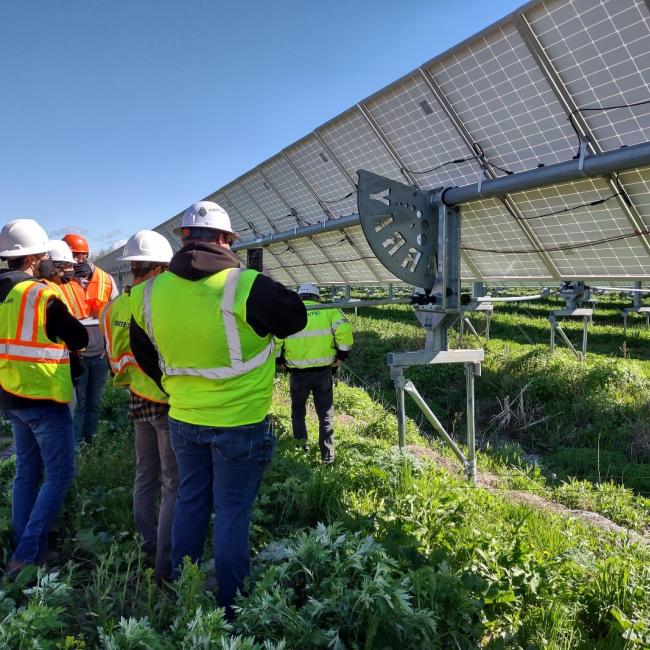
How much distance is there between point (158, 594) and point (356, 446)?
9.47 feet

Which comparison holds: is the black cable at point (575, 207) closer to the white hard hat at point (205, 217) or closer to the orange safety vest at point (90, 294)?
the white hard hat at point (205, 217)

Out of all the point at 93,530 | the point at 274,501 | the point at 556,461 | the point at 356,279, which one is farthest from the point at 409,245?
the point at 356,279

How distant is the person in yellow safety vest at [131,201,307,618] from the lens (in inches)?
90.4

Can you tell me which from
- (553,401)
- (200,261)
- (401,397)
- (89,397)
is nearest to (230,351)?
(200,261)

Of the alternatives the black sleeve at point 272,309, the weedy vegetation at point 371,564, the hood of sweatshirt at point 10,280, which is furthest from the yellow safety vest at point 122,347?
the black sleeve at point 272,309

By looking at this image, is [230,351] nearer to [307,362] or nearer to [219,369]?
[219,369]

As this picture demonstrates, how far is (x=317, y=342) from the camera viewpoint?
5215 millimetres

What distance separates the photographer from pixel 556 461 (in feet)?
20.3

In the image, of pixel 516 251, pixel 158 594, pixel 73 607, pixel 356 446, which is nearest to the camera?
pixel 73 607

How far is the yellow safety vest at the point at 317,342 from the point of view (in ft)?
17.1

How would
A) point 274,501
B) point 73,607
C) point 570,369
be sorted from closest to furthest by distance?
point 73,607 < point 274,501 < point 570,369

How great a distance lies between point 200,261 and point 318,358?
3.03 meters

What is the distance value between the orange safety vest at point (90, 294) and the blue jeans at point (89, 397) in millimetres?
443

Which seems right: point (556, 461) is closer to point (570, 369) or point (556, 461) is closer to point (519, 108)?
point (570, 369)
